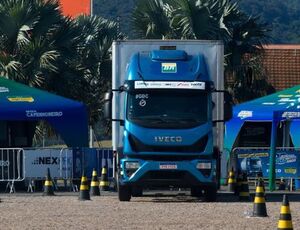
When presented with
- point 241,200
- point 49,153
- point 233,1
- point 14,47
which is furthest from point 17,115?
point 233,1

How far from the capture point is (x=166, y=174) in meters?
22.5

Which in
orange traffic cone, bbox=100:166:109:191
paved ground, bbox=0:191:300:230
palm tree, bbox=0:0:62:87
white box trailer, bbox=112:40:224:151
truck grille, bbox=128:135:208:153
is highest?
palm tree, bbox=0:0:62:87

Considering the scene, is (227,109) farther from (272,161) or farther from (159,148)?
(272,161)

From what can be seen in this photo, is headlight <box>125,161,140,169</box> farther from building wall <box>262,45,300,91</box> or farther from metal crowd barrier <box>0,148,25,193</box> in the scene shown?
building wall <box>262,45,300,91</box>

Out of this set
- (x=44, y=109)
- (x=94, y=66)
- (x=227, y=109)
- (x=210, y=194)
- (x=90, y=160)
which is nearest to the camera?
(x=210, y=194)

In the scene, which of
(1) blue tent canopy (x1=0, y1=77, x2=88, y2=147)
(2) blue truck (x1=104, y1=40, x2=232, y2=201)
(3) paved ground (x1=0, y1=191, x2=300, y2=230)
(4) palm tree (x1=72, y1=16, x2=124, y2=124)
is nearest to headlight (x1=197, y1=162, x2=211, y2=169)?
(2) blue truck (x1=104, y1=40, x2=232, y2=201)

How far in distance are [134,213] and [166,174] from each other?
310 centimetres

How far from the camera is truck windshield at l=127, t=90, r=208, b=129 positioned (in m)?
22.5

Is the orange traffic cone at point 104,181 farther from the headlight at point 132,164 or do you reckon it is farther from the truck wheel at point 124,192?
the headlight at point 132,164

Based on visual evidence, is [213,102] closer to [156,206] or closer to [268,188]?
[156,206]

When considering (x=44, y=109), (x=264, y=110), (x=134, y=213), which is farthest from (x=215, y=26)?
(x=134, y=213)

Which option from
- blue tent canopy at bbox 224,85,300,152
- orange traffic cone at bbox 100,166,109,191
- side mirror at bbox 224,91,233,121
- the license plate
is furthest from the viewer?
blue tent canopy at bbox 224,85,300,152

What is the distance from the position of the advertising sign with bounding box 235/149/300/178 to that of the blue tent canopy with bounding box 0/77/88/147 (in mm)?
4804

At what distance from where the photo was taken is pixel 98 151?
99.1 feet
